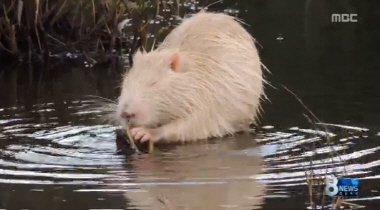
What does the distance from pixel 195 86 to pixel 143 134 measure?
0.47 metres

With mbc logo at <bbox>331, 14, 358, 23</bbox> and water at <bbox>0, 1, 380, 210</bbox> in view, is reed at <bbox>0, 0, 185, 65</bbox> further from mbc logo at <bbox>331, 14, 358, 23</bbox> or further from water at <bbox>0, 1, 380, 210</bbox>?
mbc logo at <bbox>331, 14, 358, 23</bbox>

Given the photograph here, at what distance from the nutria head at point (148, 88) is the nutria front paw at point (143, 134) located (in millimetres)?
40

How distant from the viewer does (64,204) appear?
12.8 ft

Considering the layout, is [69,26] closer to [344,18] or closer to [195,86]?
[195,86]

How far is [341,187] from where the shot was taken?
3.96 metres

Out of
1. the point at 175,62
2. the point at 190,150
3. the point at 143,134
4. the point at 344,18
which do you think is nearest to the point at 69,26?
the point at 175,62

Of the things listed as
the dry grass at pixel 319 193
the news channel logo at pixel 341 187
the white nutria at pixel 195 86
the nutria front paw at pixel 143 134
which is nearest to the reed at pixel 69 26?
the white nutria at pixel 195 86

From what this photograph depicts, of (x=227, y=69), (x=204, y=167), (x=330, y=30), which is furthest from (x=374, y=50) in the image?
(x=204, y=167)

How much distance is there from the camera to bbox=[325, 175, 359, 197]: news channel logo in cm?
392

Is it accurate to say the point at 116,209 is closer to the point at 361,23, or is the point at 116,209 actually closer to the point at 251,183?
the point at 251,183

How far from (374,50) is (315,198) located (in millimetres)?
4783

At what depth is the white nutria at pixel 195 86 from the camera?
205 inches

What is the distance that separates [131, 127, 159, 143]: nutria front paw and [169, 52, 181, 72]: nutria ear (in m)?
0.41

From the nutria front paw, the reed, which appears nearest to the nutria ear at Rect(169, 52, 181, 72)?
Result: the nutria front paw
